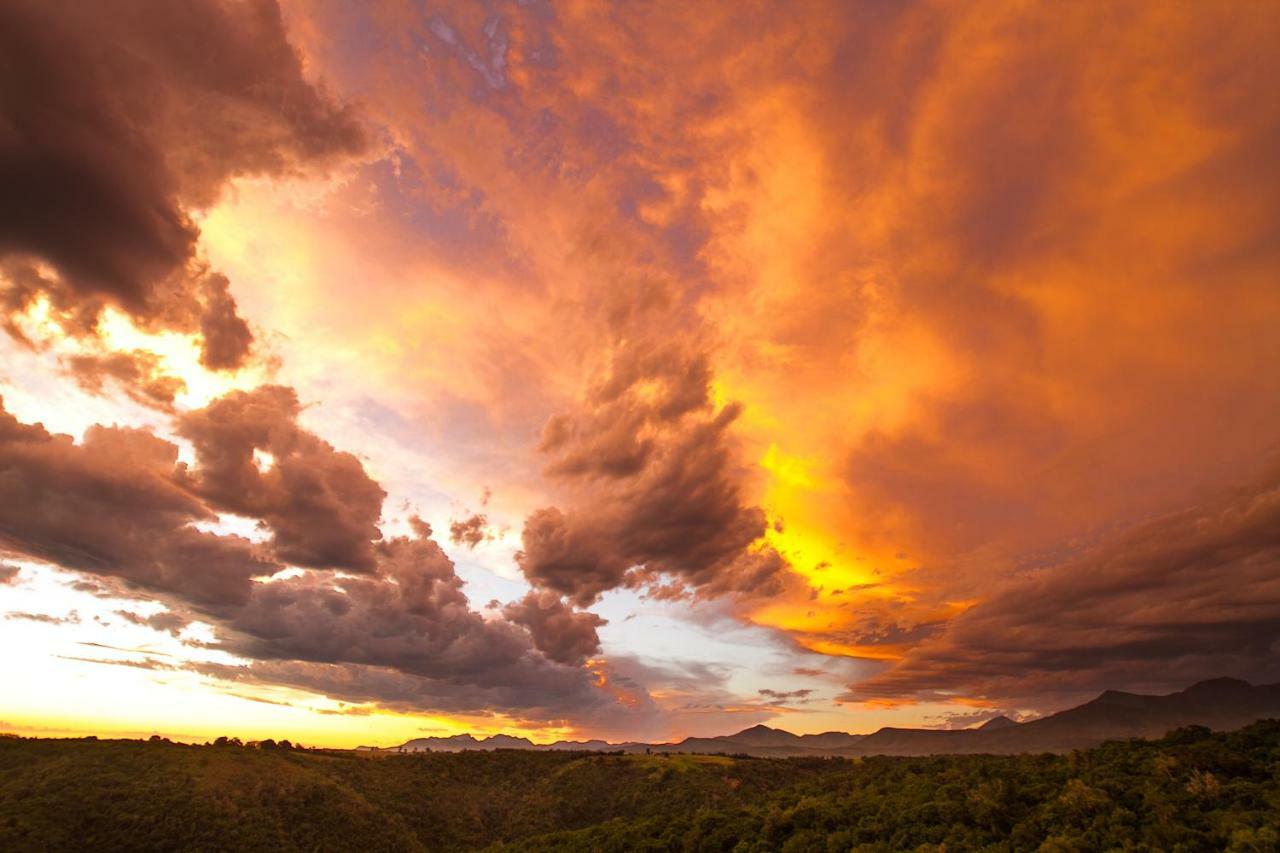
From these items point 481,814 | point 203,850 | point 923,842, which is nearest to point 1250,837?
point 923,842

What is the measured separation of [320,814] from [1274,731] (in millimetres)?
189738

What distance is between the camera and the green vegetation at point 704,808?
35375mm

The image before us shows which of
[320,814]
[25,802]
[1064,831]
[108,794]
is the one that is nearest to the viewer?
[1064,831]

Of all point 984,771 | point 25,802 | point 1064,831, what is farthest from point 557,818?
point 1064,831

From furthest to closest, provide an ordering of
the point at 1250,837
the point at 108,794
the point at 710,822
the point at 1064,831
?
the point at 108,794 → the point at 710,822 → the point at 1064,831 → the point at 1250,837

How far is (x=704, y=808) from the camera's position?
81.2m

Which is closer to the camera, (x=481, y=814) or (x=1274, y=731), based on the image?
(x=1274, y=731)

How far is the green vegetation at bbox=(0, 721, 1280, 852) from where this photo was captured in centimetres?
3538

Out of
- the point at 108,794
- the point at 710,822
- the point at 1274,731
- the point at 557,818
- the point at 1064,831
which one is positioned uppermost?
the point at 1274,731

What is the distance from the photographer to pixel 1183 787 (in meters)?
37.6

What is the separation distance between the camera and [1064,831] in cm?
3531

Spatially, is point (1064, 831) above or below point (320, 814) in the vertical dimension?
above

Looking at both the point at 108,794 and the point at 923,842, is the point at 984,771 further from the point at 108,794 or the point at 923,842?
the point at 108,794

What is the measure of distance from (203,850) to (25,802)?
3704 cm
